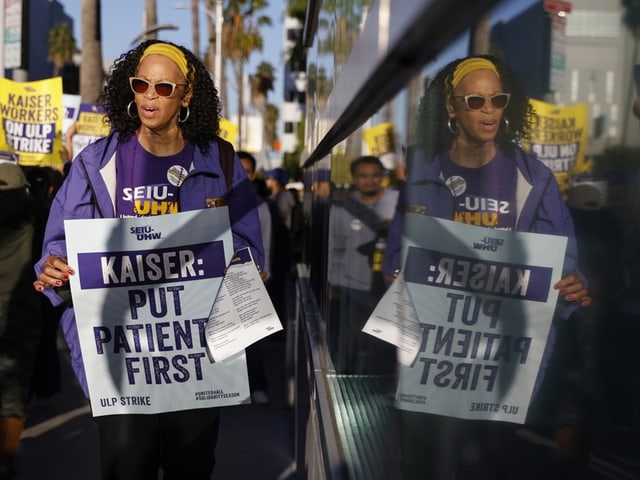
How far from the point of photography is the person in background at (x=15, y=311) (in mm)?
4852

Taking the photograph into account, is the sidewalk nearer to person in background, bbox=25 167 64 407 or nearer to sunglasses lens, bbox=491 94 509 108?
person in background, bbox=25 167 64 407

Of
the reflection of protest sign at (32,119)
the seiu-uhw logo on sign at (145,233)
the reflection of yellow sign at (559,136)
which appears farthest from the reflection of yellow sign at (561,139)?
the reflection of protest sign at (32,119)

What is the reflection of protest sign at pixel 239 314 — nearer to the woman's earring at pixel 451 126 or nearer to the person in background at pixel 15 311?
the woman's earring at pixel 451 126

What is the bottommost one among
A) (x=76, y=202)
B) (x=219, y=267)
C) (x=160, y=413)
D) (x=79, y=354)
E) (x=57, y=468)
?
(x=57, y=468)

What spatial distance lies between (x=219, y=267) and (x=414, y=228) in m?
1.80

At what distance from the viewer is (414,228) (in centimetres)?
119

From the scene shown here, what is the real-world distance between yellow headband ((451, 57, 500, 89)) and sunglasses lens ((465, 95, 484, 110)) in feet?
0.08

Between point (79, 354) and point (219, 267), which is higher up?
point (219, 267)

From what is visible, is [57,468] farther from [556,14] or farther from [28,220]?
[556,14]

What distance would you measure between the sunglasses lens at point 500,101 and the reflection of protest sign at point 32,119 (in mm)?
9126

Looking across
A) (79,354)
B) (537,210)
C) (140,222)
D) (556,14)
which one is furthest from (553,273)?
(79,354)

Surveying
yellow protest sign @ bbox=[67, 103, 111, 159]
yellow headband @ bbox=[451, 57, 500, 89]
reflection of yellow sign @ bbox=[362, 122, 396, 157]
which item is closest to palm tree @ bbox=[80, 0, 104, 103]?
yellow protest sign @ bbox=[67, 103, 111, 159]

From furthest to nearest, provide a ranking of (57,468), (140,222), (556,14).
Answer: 1. (57,468)
2. (140,222)
3. (556,14)

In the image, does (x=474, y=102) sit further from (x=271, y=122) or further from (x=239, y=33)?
(x=271, y=122)
